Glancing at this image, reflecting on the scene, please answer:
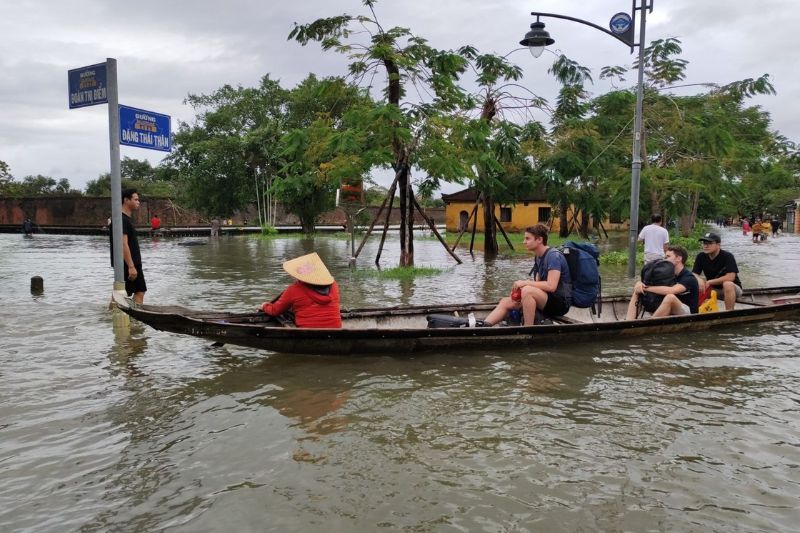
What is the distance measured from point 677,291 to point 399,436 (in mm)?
5305

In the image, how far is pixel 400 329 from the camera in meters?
7.07

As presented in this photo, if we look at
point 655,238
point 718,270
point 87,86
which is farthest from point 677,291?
point 87,86

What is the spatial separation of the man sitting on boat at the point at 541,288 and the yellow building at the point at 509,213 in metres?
35.1

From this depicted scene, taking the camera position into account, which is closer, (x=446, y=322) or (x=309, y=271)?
(x=309, y=271)

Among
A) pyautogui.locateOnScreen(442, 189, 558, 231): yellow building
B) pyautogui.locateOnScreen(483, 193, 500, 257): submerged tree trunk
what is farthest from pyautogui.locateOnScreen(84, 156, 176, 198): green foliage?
pyautogui.locateOnScreen(483, 193, 500, 257): submerged tree trunk

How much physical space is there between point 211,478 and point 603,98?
78.3 ft

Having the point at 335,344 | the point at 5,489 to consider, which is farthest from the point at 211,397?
the point at 5,489

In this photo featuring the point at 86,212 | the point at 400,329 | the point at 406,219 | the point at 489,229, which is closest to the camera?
the point at 400,329

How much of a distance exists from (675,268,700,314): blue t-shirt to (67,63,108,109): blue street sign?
8.44 m

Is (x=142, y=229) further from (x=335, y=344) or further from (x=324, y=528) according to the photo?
(x=324, y=528)

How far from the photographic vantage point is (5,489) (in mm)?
4059

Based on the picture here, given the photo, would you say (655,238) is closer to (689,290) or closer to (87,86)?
(689,290)

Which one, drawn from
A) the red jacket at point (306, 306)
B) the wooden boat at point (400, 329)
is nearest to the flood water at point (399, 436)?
the wooden boat at point (400, 329)

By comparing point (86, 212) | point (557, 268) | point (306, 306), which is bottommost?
point (306, 306)
